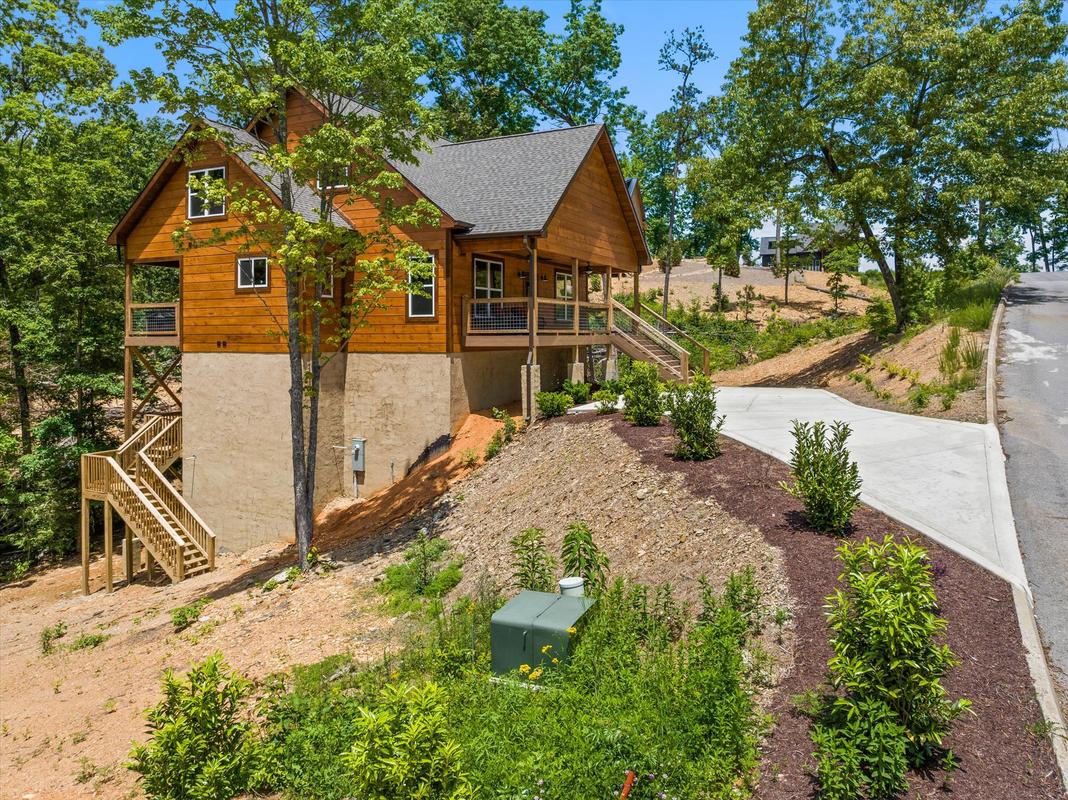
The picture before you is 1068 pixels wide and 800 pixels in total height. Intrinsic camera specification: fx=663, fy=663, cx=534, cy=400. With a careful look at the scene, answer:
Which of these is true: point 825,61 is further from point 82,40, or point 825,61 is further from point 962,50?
point 82,40

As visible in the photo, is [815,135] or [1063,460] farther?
[815,135]

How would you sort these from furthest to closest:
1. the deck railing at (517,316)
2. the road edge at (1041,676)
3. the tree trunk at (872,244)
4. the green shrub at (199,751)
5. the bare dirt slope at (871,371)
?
the tree trunk at (872,244) → the deck railing at (517,316) → the bare dirt slope at (871,371) → the green shrub at (199,751) → the road edge at (1041,676)

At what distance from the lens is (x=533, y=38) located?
38.6 meters

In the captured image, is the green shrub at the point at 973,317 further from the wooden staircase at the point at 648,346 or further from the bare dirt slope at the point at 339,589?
the bare dirt slope at the point at 339,589

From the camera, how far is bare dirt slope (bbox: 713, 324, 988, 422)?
15.7 m

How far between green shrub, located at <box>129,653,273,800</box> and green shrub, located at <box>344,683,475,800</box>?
1816mm

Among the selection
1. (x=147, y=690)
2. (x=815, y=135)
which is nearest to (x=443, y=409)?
(x=147, y=690)

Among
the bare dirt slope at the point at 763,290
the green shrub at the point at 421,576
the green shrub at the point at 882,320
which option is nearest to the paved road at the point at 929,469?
the green shrub at the point at 421,576

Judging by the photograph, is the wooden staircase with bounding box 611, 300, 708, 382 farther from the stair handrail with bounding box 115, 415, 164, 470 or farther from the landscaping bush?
the landscaping bush

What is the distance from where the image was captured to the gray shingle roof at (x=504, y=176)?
18.0 m

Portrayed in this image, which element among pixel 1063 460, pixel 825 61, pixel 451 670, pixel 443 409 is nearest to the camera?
pixel 451 670

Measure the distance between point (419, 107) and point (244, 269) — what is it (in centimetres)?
818

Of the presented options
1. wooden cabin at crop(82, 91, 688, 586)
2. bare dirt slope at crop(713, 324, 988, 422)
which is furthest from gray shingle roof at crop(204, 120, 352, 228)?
bare dirt slope at crop(713, 324, 988, 422)

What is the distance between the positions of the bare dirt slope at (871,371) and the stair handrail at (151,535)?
742 inches
